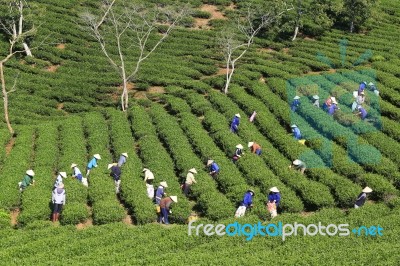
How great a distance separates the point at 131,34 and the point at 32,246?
29923mm

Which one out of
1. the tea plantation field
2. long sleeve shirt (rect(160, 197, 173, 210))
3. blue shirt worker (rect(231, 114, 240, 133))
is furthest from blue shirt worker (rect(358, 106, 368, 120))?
long sleeve shirt (rect(160, 197, 173, 210))

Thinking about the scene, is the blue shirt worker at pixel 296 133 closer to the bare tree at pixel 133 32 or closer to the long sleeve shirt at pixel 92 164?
the long sleeve shirt at pixel 92 164

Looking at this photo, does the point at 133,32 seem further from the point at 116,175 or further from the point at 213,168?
the point at 116,175

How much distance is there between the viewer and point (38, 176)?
68.5 feet

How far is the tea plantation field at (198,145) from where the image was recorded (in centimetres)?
1454

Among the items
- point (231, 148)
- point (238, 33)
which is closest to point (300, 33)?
point (238, 33)

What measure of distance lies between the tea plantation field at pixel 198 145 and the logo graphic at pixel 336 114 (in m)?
0.09

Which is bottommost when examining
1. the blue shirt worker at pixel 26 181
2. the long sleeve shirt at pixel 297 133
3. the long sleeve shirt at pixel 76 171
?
the blue shirt worker at pixel 26 181

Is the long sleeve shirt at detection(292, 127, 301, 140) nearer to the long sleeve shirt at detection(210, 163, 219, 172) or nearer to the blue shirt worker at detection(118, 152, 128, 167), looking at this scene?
the long sleeve shirt at detection(210, 163, 219, 172)

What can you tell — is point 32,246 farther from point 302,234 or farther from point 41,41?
point 41,41

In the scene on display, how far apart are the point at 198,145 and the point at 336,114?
7414 millimetres

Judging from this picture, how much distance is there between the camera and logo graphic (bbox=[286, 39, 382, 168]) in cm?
2208

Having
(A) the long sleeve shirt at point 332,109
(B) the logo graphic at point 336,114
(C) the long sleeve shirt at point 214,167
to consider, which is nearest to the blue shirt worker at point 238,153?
(C) the long sleeve shirt at point 214,167

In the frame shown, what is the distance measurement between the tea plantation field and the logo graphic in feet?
0.29
